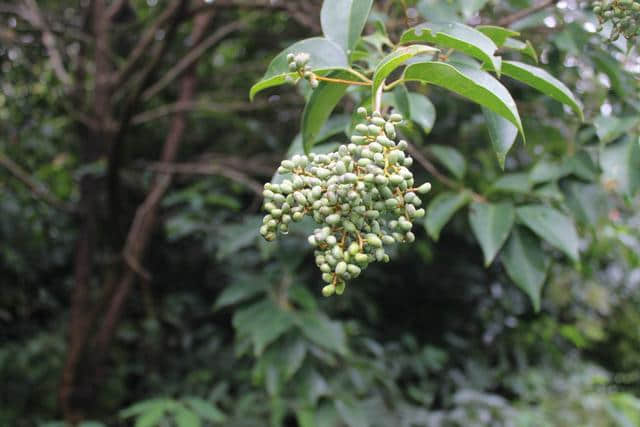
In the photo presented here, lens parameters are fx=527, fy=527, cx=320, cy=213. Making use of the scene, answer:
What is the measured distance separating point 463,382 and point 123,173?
172 cm

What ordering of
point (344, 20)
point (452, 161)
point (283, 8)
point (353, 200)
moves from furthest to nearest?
1. point (283, 8)
2. point (452, 161)
3. point (344, 20)
4. point (353, 200)

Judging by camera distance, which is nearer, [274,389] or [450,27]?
[450,27]

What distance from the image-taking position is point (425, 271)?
249 centimetres

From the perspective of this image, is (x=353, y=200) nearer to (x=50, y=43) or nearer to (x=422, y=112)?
(x=422, y=112)

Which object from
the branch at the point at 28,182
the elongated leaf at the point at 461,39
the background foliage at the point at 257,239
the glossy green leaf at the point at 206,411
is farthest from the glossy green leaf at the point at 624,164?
the branch at the point at 28,182

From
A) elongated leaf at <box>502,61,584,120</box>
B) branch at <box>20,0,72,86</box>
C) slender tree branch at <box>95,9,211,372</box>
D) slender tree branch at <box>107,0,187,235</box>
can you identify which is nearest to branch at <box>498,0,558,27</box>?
elongated leaf at <box>502,61,584,120</box>

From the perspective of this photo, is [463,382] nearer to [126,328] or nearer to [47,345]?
[126,328]

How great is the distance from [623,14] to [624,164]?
0.34m

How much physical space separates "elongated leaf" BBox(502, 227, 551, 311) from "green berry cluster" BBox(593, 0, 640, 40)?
1.41 feet

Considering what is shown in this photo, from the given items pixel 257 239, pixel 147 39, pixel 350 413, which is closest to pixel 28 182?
pixel 147 39

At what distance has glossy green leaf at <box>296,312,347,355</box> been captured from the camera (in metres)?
1.34

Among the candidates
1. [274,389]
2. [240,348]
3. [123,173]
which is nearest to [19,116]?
[123,173]

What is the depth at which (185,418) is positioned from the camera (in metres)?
1.42

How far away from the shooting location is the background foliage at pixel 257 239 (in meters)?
1.13
